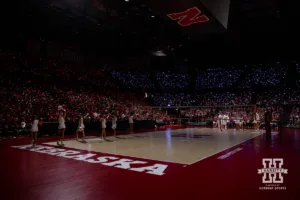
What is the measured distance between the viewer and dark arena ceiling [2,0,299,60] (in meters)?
10.9

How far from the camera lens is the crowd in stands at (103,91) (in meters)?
16.1

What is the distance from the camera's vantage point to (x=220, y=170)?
588 cm

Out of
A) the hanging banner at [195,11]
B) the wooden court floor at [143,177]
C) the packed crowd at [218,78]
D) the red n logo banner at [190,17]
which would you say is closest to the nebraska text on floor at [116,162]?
the wooden court floor at [143,177]

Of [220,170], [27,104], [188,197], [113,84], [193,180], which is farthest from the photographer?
[113,84]

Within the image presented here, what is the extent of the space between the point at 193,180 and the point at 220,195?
3.14ft

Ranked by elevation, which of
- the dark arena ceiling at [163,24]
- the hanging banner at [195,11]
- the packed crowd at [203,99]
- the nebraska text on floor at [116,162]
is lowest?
the nebraska text on floor at [116,162]

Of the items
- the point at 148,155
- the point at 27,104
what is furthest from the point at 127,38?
the point at 148,155

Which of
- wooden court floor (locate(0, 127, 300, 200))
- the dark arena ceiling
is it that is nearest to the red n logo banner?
the dark arena ceiling

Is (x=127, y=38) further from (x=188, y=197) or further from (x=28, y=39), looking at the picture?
(x=188, y=197)

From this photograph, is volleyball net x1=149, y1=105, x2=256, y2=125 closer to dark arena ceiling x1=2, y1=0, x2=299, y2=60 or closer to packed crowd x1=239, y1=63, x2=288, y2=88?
packed crowd x1=239, y1=63, x2=288, y2=88

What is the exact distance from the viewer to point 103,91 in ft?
90.3

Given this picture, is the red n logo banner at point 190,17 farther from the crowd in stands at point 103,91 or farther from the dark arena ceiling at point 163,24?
the crowd in stands at point 103,91

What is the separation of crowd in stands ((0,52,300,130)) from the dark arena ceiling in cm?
345

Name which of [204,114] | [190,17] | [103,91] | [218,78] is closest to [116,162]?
[190,17]
